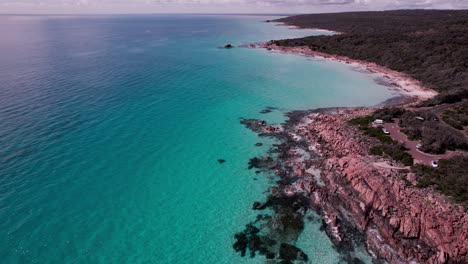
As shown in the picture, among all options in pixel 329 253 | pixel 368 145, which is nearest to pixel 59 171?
pixel 329 253

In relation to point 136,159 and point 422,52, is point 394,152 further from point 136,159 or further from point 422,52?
point 422,52

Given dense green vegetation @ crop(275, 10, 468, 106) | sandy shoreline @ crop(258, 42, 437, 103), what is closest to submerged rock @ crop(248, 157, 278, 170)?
dense green vegetation @ crop(275, 10, 468, 106)

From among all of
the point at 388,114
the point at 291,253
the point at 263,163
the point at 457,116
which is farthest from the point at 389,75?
the point at 291,253

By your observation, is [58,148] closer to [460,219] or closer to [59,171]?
[59,171]

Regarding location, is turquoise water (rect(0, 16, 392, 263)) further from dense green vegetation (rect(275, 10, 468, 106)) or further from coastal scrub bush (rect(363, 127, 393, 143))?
coastal scrub bush (rect(363, 127, 393, 143))

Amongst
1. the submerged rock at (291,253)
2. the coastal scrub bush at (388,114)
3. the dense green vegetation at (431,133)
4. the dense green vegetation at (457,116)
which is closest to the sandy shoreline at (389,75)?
the dense green vegetation at (457,116)

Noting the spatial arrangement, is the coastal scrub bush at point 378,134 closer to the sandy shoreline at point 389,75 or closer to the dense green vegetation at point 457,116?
the dense green vegetation at point 457,116

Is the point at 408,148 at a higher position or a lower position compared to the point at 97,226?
higher
